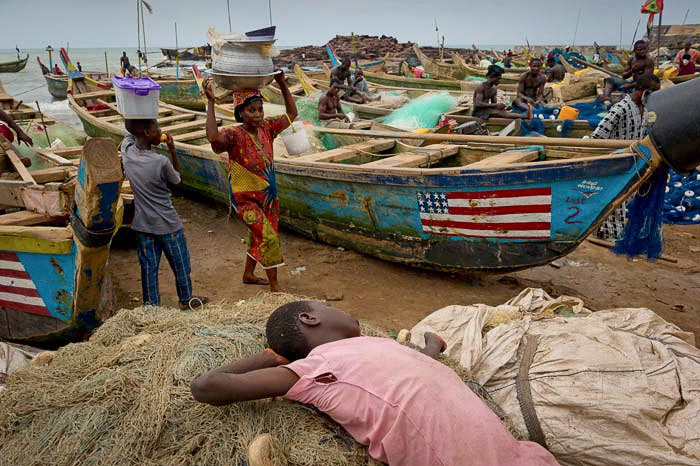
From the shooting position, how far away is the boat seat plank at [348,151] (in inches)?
210

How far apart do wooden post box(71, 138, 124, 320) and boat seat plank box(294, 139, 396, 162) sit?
8.16 feet

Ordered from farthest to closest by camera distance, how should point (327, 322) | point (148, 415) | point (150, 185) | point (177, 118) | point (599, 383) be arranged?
1. point (177, 118)
2. point (150, 185)
3. point (599, 383)
4. point (327, 322)
5. point (148, 415)

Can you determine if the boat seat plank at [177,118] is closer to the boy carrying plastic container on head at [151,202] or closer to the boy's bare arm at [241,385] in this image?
the boy carrying plastic container on head at [151,202]

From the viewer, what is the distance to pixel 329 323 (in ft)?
6.03

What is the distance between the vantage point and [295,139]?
18.3 feet

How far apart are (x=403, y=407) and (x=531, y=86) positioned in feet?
31.2

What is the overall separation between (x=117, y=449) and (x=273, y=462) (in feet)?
1.75

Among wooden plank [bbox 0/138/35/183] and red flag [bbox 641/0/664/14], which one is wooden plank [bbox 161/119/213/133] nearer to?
wooden plank [bbox 0/138/35/183]

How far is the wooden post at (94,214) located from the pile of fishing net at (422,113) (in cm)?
535

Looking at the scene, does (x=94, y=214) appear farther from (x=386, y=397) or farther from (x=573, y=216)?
(x=573, y=216)

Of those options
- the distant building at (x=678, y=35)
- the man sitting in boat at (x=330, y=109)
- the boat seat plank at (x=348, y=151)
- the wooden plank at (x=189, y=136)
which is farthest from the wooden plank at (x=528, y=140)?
the distant building at (x=678, y=35)

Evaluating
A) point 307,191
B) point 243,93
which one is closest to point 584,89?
point 307,191

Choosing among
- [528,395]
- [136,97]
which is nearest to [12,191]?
[136,97]

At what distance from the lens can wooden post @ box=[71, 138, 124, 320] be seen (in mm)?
2607
